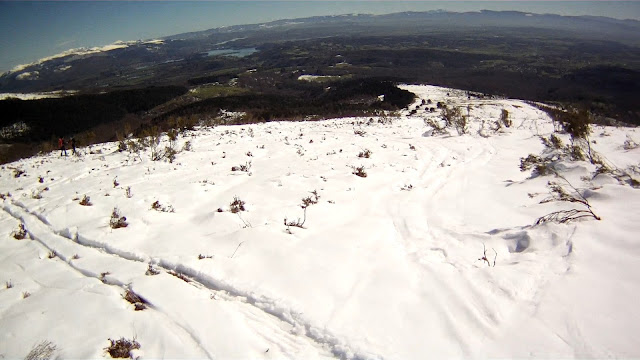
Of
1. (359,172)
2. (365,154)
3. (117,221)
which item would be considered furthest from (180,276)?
(365,154)

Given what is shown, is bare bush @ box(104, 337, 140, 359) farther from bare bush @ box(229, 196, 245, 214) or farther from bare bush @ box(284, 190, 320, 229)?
bare bush @ box(229, 196, 245, 214)

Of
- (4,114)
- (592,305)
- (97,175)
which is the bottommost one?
(4,114)

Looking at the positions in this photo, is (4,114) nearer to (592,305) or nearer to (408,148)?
(408,148)

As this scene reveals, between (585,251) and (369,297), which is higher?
(585,251)

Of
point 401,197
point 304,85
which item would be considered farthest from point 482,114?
point 304,85

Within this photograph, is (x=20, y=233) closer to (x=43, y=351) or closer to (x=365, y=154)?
(x=43, y=351)
